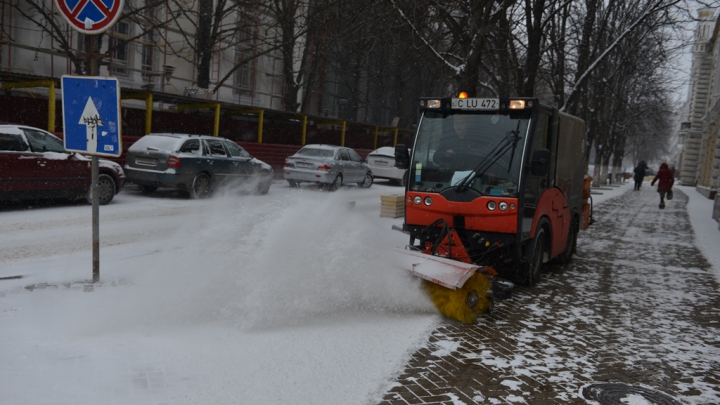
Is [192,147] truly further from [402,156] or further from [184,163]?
[402,156]

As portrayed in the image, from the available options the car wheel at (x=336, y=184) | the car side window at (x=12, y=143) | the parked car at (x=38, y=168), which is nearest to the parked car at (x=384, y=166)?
the car wheel at (x=336, y=184)

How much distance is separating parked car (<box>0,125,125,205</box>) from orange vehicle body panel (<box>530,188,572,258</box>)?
9.35 m

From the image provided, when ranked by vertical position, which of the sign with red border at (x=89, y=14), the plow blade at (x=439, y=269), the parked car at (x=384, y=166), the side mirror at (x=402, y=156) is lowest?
the plow blade at (x=439, y=269)

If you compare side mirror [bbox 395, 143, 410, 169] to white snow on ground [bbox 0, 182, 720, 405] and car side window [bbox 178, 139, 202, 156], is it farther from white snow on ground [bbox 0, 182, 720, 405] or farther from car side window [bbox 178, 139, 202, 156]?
car side window [bbox 178, 139, 202, 156]

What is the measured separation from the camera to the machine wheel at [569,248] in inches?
413

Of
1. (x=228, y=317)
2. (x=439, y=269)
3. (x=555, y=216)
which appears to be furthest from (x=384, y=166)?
(x=228, y=317)

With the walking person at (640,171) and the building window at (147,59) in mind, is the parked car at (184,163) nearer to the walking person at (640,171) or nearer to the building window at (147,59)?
the building window at (147,59)

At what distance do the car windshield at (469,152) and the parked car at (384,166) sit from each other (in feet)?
59.1

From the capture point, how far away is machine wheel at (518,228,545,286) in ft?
26.6

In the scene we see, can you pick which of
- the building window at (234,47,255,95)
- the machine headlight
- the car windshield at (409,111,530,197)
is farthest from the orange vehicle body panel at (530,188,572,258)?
the building window at (234,47,255,95)

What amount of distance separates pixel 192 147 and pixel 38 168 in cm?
445

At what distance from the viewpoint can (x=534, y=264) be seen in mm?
8406

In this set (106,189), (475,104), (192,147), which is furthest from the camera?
(192,147)

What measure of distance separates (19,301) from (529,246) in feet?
19.3
